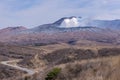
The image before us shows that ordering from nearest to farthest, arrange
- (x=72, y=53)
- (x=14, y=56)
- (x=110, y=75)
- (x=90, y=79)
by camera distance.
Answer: (x=110, y=75) → (x=90, y=79) → (x=72, y=53) → (x=14, y=56)

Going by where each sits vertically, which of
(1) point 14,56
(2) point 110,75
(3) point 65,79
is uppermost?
(2) point 110,75

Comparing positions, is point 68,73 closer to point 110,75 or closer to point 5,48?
point 110,75

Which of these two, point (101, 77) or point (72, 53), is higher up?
point (101, 77)

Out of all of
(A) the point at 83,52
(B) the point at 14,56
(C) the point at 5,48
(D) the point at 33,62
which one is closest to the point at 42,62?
(D) the point at 33,62

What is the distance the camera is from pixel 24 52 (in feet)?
463

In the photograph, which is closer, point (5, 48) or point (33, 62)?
point (33, 62)

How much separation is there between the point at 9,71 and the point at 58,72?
53147mm

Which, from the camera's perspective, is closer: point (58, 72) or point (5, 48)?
point (58, 72)

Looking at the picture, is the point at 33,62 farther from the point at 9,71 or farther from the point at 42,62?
the point at 9,71

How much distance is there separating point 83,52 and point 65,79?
204 ft

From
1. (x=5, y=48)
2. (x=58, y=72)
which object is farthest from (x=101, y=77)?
(x=5, y=48)

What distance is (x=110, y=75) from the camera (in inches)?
454

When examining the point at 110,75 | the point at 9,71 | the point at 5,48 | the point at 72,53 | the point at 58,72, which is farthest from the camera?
the point at 5,48

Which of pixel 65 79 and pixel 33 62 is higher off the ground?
pixel 65 79
